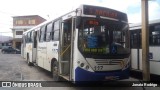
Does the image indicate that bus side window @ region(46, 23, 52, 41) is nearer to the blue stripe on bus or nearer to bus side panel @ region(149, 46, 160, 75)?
the blue stripe on bus

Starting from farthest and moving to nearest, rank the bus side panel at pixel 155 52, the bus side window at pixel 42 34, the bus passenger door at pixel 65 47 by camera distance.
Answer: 1. the bus side window at pixel 42 34
2. the bus side panel at pixel 155 52
3. the bus passenger door at pixel 65 47

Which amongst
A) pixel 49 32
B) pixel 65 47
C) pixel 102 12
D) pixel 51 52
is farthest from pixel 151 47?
pixel 49 32

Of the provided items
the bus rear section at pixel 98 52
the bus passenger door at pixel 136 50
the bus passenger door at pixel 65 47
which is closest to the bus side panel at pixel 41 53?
the bus passenger door at pixel 65 47

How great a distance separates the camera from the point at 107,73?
27.5ft

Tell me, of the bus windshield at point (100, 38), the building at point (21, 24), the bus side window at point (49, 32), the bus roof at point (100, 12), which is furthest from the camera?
the building at point (21, 24)

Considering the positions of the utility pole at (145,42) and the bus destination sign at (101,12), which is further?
the utility pole at (145,42)

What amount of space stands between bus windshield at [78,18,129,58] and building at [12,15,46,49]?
5312cm

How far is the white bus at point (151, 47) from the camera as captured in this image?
10500 millimetres

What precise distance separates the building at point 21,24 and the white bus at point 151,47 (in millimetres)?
50384

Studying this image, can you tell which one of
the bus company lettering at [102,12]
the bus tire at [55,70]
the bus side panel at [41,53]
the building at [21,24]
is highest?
the building at [21,24]

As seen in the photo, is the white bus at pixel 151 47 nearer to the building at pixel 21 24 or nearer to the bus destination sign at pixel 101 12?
the bus destination sign at pixel 101 12

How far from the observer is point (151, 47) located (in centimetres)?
1091

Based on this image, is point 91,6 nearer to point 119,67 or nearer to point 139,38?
point 119,67

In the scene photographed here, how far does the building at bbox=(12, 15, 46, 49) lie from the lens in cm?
5997
